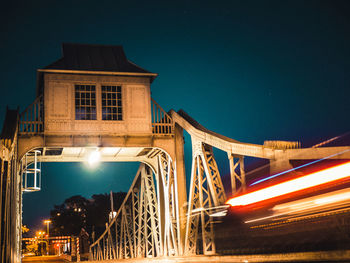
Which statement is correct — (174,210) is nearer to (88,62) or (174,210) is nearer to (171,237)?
(171,237)

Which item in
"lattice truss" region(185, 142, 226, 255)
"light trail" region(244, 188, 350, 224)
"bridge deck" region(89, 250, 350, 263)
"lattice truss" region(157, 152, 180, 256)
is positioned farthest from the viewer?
"lattice truss" region(157, 152, 180, 256)

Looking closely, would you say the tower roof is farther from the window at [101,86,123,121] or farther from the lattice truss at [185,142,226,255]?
the lattice truss at [185,142,226,255]

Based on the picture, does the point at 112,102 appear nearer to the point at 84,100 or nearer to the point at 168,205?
the point at 84,100

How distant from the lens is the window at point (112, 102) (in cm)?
2347

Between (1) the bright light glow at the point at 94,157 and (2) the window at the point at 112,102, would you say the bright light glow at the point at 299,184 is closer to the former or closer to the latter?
(2) the window at the point at 112,102

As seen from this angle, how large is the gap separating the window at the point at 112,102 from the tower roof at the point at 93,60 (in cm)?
99

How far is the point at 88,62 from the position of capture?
2408cm

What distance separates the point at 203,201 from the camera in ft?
72.6

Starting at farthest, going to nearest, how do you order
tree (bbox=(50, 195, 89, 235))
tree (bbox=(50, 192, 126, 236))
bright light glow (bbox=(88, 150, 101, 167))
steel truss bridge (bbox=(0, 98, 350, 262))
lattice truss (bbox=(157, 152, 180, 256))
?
tree (bbox=(50, 195, 89, 235)), tree (bbox=(50, 192, 126, 236)), bright light glow (bbox=(88, 150, 101, 167)), lattice truss (bbox=(157, 152, 180, 256)), steel truss bridge (bbox=(0, 98, 350, 262))

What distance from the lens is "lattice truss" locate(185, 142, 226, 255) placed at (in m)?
20.6

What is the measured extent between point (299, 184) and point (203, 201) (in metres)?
10.2

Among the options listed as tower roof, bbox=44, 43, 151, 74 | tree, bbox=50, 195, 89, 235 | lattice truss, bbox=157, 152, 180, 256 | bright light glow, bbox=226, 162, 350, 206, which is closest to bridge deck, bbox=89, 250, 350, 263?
bright light glow, bbox=226, 162, 350, 206

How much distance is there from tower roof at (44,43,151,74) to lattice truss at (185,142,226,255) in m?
5.61

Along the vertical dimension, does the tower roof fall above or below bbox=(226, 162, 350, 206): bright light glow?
above
